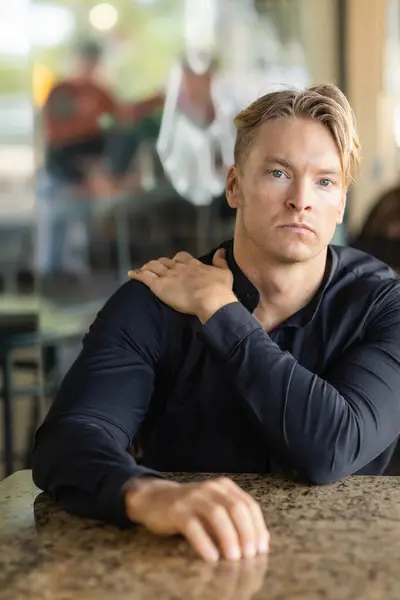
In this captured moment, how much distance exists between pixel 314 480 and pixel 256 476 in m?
0.07

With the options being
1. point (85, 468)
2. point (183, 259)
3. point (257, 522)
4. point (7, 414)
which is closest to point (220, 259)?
point (183, 259)

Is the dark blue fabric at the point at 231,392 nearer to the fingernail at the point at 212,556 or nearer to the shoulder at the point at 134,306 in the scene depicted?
the shoulder at the point at 134,306

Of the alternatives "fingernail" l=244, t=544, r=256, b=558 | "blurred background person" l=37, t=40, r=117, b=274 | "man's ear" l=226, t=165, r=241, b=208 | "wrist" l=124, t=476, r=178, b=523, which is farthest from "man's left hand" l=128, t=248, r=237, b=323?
"blurred background person" l=37, t=40, r=117, b=274

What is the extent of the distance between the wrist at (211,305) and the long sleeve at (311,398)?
0.01 m

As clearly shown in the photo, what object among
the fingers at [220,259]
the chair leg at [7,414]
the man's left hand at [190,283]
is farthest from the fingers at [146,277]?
the chair leg at [7,414]

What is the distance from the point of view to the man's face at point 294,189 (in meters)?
1.32

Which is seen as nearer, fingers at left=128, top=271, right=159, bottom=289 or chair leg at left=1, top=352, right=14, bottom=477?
fingers at left=128, top=271, right=159, bottom=289

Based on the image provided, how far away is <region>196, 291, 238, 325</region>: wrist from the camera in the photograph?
1262 mm

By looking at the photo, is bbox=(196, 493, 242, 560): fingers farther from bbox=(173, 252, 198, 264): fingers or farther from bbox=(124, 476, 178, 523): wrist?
bbox=(173, 252, 198, 264): fingers

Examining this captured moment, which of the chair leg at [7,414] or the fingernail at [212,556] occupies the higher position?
the fingernail at [212,556]

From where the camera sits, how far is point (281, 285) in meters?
1.42

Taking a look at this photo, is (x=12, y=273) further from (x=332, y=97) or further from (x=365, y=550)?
(x=365, y=550)

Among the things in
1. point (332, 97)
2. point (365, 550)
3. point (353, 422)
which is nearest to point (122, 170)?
point (332, 97)

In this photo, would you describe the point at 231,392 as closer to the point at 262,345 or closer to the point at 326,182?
the point at 262,345
